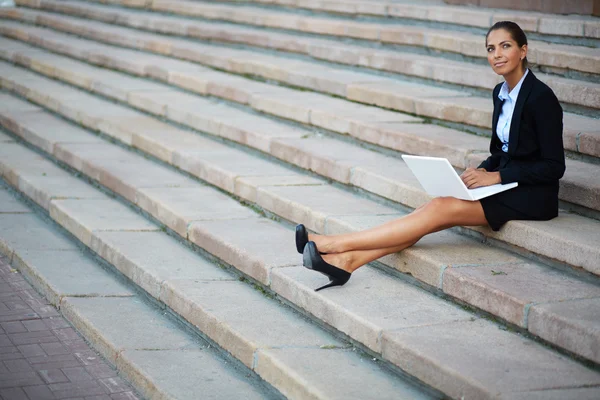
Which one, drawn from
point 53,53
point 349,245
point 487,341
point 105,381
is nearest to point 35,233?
point 105,381

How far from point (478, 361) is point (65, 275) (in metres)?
2.91

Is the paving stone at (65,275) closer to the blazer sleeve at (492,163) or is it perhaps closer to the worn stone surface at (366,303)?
the worn stone surface at (366,303)

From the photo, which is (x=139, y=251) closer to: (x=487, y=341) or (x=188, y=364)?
(x=188, y=364)

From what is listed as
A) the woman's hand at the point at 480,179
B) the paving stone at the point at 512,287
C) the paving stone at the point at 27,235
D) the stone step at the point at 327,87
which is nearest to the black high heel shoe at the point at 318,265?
the paving stone at the point at 512,287

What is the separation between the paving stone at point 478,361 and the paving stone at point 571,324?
0.22ft

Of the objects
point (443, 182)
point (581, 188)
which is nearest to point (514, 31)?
point (443, 182)

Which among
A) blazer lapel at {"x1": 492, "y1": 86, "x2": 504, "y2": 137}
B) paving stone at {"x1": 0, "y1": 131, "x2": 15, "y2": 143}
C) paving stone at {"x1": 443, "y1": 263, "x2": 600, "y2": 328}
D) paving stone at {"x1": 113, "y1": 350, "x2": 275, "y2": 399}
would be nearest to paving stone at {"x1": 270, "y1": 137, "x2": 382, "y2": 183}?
blazer lapel at {"x1": 492, "y1": 86, "x2": 504, "y2": 137}

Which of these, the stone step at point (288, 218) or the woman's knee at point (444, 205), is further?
the woman's knee at point (444, 205)

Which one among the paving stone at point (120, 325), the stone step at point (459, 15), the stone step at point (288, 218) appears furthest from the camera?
the stone step at point (459, 15)

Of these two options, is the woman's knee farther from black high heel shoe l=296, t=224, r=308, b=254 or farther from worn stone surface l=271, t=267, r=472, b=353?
black high heel shoe l=296, t=224, r=308, b=254

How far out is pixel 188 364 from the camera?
4348 millimetres

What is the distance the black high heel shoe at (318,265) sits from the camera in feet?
14.2

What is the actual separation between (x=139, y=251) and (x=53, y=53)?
6861 mm

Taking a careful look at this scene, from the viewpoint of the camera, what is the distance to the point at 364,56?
8102mm
